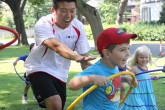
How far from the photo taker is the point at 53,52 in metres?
4.34

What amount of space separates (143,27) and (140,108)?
104 ft

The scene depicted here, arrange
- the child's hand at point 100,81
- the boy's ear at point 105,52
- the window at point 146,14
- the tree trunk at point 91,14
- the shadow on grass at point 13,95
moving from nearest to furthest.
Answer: the child's hand at point 100,81, the boy's ear at point 105,52, the shadow on grass at point 13,95, the tree trunk at point 91,14, the window at point 146,14

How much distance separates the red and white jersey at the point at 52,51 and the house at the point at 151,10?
45.4 m

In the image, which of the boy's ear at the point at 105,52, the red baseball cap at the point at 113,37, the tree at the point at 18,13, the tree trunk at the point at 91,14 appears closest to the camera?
the red baseball cap at the point at 113,37

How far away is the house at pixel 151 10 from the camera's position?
158 feet

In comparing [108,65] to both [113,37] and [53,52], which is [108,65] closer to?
[113,37]

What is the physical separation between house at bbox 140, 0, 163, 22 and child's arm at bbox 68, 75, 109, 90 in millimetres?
46787

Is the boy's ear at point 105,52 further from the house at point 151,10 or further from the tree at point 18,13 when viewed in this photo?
the house at point 151,10

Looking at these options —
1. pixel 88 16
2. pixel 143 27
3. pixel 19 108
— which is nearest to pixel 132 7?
pixel 143 27

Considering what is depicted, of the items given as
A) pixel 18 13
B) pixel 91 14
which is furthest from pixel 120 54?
pixel 18 13

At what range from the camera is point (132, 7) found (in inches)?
4035

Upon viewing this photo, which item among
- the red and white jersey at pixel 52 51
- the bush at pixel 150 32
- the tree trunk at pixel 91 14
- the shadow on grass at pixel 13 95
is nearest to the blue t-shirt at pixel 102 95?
the red and white jersey at pixel 52 51

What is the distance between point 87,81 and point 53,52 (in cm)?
144

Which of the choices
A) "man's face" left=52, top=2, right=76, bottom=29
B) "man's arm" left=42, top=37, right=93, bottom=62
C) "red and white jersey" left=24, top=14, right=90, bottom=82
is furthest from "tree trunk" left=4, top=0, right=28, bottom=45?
"man's arm" left=42, top=37, right=93, bottom=62
